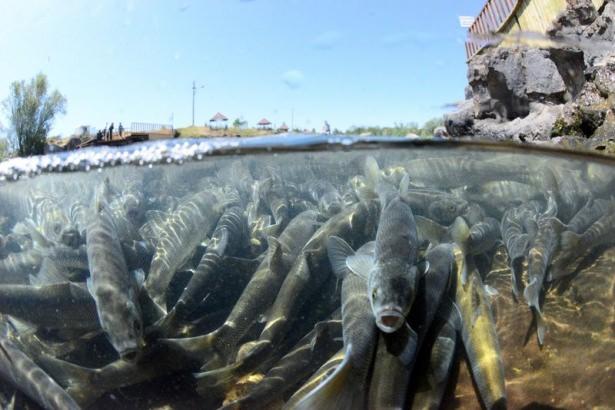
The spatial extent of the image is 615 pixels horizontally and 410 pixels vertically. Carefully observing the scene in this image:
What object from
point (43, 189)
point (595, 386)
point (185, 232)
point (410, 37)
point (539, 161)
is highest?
point (410, 37)

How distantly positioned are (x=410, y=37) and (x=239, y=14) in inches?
59.0

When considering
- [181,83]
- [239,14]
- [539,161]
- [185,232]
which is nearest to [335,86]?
[239,14]

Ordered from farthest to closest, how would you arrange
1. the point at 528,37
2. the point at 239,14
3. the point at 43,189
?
the point at 528,37
the point at 43,189
the point at 239,14

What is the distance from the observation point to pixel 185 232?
4.27m

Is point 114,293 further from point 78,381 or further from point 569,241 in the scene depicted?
point 569,241

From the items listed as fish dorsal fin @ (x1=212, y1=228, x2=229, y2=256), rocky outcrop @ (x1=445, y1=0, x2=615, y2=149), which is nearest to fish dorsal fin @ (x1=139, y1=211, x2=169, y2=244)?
fish dorsal fin @ (x1=212, y1=228, x2=229, y2=256)

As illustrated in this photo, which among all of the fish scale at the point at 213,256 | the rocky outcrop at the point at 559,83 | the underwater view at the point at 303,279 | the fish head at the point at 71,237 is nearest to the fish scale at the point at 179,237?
the underwater view at the point at 303,279

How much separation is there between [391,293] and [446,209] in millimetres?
1429

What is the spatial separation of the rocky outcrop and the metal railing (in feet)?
12.1

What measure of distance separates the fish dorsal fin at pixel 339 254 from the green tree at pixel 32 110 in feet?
7.80

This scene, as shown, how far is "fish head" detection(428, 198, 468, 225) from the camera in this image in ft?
13.5

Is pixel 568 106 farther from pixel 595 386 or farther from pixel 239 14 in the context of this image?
pixel 239 14

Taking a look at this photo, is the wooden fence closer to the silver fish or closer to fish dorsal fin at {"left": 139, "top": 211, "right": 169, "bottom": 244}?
fish dorsal fin at {"left": 139, "top": 211, "right": 169, "bottom": 244}

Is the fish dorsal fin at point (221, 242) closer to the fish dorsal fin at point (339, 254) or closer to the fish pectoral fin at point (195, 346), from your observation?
the fish pectoral fin at point (195, 346)
